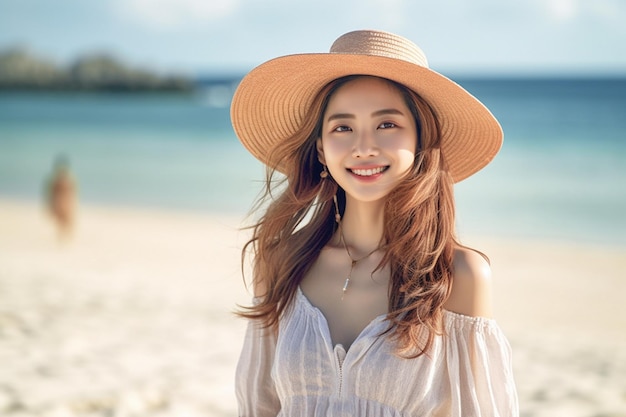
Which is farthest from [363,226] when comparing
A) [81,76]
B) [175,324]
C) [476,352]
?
[81,76]

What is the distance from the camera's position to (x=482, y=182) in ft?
51.0

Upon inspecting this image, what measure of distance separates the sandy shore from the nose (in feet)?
4.69

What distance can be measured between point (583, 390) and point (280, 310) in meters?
2.76

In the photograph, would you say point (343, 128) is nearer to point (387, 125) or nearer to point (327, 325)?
point (387, 125)

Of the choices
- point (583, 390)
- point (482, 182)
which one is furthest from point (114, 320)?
point (482, 182)

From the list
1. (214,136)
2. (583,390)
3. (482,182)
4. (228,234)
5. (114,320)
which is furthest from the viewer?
(214,136)

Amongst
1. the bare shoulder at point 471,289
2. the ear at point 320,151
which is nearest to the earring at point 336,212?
the ear at point 320,151

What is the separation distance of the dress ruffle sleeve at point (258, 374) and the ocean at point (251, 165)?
763mm

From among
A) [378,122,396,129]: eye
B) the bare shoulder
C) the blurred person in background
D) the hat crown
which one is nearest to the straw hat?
Answer: the hat crown

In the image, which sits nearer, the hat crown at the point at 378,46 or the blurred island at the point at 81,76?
the hat crown at the point at 378,46

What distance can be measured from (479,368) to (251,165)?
58.5 feet

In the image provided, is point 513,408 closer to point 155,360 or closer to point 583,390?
point 583,390

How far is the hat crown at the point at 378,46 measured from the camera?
2.29 meters

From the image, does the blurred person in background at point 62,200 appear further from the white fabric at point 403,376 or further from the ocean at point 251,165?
the white fabric at point 403,376
